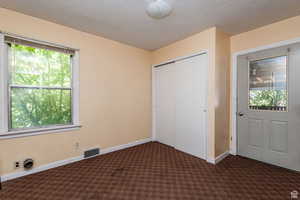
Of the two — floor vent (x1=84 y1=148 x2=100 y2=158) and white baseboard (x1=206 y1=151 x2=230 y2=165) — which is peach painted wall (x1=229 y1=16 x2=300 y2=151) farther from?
floor vent (x1=84 y1=148 x2=100 y2=158)

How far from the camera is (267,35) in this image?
252 centimetres

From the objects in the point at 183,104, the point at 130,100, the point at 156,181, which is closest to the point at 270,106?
the point at 183,104

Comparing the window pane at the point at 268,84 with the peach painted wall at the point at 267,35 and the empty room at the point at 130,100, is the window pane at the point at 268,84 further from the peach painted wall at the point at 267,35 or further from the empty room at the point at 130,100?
the peach painted wall at the point at 267,35

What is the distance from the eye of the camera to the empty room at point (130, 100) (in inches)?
77.2

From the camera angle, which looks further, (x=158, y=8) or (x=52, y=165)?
(x=52, y=165)

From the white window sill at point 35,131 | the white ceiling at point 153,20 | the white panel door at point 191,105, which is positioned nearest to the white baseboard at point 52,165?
the white window sill at point 35,131

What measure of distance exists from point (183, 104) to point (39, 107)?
8.99ft

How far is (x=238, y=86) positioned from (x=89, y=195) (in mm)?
3182

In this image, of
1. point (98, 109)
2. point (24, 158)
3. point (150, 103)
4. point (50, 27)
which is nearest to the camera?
point (24, 158)

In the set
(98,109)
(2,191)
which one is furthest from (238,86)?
(2,191)

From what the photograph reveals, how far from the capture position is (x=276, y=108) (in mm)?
2473

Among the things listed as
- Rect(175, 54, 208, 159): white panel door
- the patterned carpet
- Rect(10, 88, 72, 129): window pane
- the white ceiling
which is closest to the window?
Rect(10, 88, 72, 129): window pane

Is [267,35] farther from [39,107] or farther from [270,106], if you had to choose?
[39,107]

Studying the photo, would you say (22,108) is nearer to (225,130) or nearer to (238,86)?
(225,130)
